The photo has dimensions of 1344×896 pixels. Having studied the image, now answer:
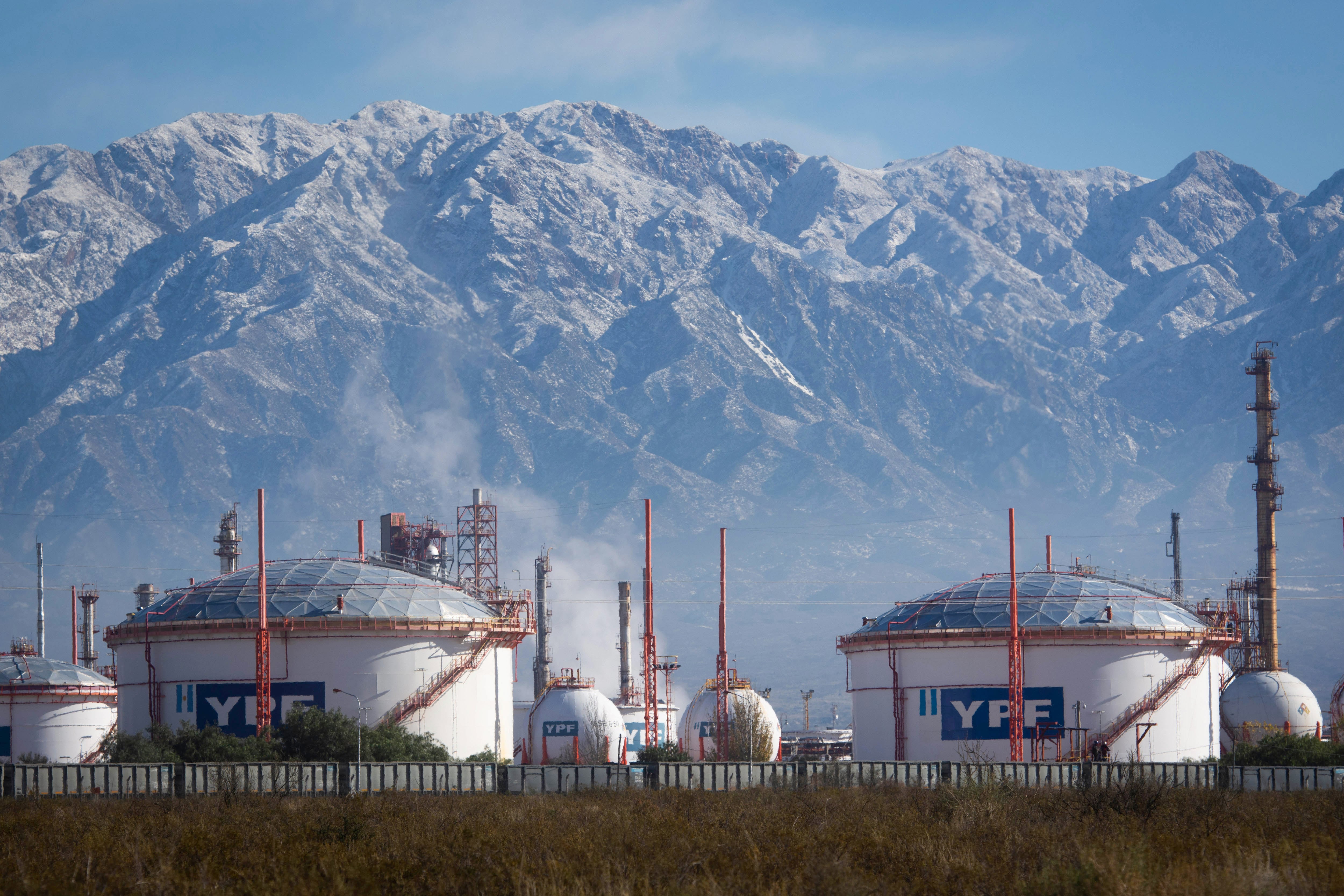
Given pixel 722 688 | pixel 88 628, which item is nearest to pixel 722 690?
pixel 722 688

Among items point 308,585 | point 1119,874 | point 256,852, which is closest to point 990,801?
point 1119,874

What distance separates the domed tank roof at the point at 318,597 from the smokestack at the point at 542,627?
3563 cm

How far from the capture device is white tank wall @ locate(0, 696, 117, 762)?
80.5m

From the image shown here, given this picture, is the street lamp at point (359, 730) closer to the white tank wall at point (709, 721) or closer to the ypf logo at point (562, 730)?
the ypf logo at point (562, 730)

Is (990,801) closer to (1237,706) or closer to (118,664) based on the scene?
(118,664)

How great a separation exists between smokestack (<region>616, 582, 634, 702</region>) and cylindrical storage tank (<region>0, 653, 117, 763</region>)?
35626mm

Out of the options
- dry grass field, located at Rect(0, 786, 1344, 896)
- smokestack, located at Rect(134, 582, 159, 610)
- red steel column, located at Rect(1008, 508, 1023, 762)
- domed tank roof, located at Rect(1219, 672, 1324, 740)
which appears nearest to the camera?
dry grass field, located at Rect(0, 786, 1344, 896)

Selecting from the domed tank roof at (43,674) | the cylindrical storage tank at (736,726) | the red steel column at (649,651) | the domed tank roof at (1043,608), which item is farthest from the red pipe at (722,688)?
the domed tank roof at (43,674)

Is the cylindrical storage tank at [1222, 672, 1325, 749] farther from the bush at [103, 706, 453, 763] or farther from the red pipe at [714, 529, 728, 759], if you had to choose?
the bush at [103, 706, 453, 763]

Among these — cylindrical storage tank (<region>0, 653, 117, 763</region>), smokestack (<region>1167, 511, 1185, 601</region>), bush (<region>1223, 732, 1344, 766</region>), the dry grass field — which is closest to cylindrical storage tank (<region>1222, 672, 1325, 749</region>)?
bush (<region>1223, 732, 1344, 766</region>)

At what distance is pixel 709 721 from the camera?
7800cm

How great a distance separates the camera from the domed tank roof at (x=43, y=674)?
82188 millimetres

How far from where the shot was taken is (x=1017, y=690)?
63562 mm

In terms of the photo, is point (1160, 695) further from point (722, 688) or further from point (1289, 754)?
point (722, 688)
